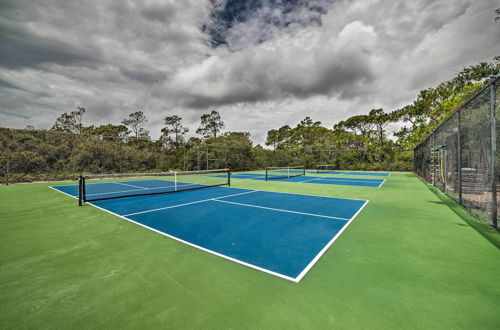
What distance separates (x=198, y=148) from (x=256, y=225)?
52.2ft

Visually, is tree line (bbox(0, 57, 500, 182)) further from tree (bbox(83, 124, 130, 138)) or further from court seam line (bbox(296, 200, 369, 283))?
court seam line (bbox(296, 200, 369, 283))

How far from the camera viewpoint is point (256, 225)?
4684 mm

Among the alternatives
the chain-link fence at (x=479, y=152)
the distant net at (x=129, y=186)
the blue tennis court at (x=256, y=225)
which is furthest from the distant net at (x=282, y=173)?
the chain-link fence at (x=479, y=152)

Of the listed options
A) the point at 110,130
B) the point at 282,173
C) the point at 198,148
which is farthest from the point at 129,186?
the point at 110,130

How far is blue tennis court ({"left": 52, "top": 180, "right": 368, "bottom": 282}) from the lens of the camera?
3175 mm

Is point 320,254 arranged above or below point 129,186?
below

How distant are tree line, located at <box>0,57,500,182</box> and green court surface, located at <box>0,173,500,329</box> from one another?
1305 cm

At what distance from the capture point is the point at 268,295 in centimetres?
228

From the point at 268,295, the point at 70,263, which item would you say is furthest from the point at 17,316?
the point at 268,295

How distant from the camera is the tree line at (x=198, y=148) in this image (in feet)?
44.9

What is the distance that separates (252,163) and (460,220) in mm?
21608

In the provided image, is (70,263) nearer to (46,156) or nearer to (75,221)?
(75,221)

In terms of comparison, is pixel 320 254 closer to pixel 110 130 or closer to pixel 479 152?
pixel 479 152

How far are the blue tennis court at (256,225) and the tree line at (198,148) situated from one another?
423 inches
